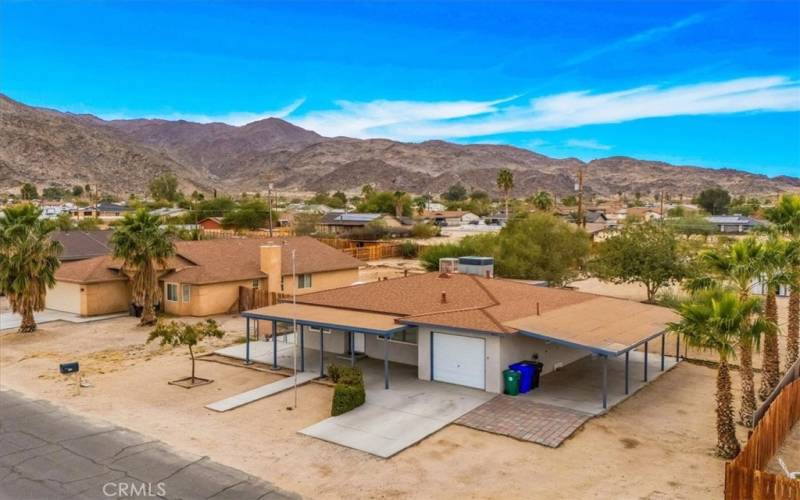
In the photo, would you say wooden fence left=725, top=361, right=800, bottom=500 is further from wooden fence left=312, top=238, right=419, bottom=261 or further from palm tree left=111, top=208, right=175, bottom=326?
wooden fence left=312, top=238, right=419, bottom=261

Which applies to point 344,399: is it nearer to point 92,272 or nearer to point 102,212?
point 92,272

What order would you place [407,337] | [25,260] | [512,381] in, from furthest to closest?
[25,260] < [407,337] < [512,381]

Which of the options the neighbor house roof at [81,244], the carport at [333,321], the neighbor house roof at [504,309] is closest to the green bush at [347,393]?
the carport at [333,321]

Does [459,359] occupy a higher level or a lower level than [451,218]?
lower

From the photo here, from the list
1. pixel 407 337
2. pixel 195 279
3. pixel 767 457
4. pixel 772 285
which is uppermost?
pixel 772 285

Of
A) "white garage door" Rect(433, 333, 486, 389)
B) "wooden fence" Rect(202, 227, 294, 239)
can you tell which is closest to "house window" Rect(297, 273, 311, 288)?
"white garage door" Rect(433, 333, 486, 389)

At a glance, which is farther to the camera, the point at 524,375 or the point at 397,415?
the point at 524,375

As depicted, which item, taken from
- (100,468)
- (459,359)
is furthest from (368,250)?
(100,468)
